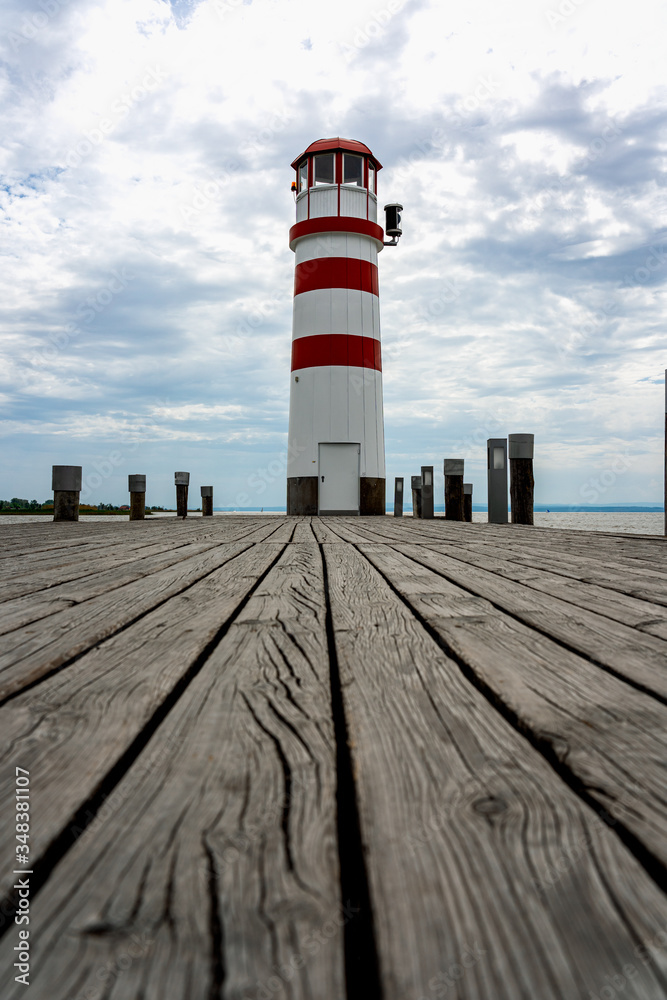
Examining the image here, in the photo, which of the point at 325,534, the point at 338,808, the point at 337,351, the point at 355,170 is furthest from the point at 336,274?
the point at 338,808

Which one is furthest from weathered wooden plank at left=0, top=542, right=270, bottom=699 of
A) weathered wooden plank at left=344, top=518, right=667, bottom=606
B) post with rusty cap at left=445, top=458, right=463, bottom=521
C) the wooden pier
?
post with rusty cap at left=445, top=458, right=463, bottom=521

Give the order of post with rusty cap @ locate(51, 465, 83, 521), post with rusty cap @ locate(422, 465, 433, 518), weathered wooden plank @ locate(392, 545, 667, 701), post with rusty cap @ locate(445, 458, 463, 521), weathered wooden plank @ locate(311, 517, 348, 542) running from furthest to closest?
post with rusty cap @ locate(422, 465, 433, 518) → post with rusty cap @ locate(445, 458, 463, 521) → post with rusty cap @ locate(51, 465, 83, 521) → weathered wooden plank @ locate(311, 517, 348, 542) → weathered wooden plank @ locate(392, 545, 667, 701)

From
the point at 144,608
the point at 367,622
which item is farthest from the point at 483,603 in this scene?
the point at 144,608

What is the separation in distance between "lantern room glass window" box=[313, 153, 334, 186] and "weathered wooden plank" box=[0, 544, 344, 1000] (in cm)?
1452

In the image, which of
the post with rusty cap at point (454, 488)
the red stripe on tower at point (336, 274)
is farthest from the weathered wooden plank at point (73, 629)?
the red stripe on tower at point (336, 274)

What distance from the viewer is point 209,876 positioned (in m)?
0.72

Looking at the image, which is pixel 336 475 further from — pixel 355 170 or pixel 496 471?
pixel 355 170

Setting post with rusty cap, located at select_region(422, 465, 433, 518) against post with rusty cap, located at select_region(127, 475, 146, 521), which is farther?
post with rusty cap, located at select_region(422, 465, 433, 518)

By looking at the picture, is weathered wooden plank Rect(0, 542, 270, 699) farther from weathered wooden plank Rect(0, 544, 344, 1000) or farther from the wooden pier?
weathered wooden plank Rect(0, 544, 344, 1000)

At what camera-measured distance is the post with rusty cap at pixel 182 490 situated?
645 inches

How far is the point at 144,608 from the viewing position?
6.93 ft

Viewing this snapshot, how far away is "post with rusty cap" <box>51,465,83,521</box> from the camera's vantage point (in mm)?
9188

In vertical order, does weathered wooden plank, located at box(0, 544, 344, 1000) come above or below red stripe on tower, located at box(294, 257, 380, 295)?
below

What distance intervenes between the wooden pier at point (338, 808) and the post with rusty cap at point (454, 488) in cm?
961
